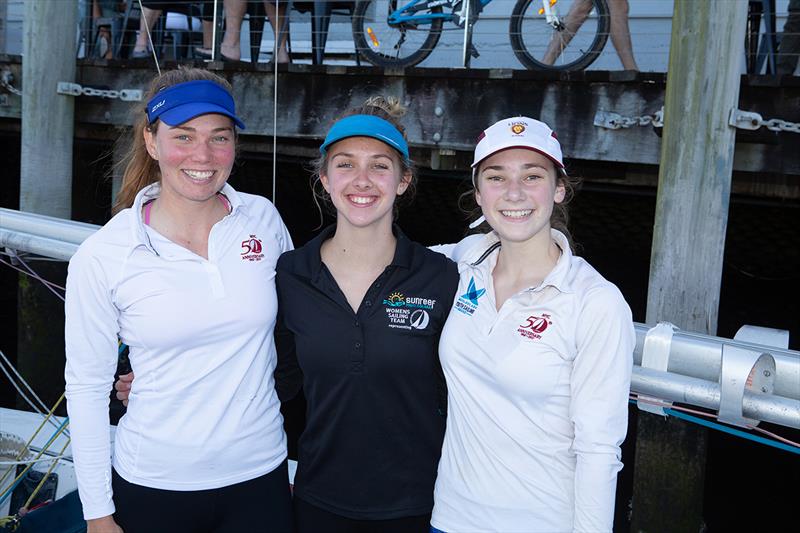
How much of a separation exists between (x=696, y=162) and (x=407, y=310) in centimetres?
243

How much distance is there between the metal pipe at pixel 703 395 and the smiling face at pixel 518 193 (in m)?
0.42

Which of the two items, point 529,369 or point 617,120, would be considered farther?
point 617,120

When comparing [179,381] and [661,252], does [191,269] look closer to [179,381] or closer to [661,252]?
[179,381]

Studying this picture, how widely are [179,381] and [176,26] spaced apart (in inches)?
304

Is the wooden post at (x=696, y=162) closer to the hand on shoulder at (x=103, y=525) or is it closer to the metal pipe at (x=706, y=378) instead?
the metal pipe at (x=706, y=378)

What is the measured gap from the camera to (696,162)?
151 inches

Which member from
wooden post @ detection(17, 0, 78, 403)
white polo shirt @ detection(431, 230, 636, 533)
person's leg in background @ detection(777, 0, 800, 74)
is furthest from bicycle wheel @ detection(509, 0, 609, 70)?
white polo shirt @ detection(431, 230, 636, 533)

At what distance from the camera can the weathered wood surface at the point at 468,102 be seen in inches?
176

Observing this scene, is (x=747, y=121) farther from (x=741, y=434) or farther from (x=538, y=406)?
(x=538, y=406)

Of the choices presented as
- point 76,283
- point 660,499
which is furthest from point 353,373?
point 660,499

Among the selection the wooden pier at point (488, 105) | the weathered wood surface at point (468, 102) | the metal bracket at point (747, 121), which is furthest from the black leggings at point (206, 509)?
the metal bracket at point (747, 121)

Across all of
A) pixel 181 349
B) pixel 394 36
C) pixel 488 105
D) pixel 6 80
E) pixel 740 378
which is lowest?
pixel 181 349

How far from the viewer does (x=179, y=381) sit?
1.94m

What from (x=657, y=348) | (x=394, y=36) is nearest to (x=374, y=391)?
(x=657, y=348)
